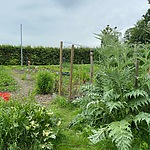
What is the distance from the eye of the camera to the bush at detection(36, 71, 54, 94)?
27.1ft

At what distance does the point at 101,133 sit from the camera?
3.65 metres

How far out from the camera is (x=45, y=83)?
8.29 meters

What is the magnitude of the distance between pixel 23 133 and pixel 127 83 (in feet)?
5.48

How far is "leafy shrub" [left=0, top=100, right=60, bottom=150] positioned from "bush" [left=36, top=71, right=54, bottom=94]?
13.6ft

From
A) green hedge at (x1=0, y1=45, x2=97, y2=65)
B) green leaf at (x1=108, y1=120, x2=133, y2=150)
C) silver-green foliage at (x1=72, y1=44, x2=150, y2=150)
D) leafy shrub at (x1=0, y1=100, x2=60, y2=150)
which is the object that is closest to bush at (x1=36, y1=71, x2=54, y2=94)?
silver-green foliage at (x1=72, y1=44, x2=150, y2=150)

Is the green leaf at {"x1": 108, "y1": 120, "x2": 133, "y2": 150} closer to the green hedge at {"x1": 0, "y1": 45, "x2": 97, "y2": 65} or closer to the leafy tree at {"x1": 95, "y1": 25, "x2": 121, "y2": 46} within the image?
the leafy tree at {"x1": 95, "y1": 25, "x2": 121, "y2": 46}

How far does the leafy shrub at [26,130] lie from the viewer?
3.71 m

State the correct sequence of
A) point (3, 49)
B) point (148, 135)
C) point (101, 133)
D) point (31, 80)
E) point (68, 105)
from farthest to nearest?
point (3, 49) → point (31, 80) → point (68, 105) → point (148, 135) → point (101, 133)

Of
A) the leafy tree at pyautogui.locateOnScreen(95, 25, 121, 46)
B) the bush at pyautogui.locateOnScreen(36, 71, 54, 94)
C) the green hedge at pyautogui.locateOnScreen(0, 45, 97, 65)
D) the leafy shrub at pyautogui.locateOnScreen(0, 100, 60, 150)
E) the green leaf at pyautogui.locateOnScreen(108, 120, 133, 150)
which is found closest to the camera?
the green leaf at pyautogui.locateOnScreen(108, 120, 133, 150)

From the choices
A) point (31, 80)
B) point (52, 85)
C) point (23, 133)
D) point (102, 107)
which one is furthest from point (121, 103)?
point (31, 80)

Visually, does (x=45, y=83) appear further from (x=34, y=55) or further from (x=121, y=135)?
(x=34, y=55)

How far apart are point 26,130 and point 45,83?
4.52 metres

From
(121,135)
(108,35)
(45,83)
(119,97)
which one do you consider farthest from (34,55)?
(121,135)

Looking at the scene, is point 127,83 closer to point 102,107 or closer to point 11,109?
point 102,107
